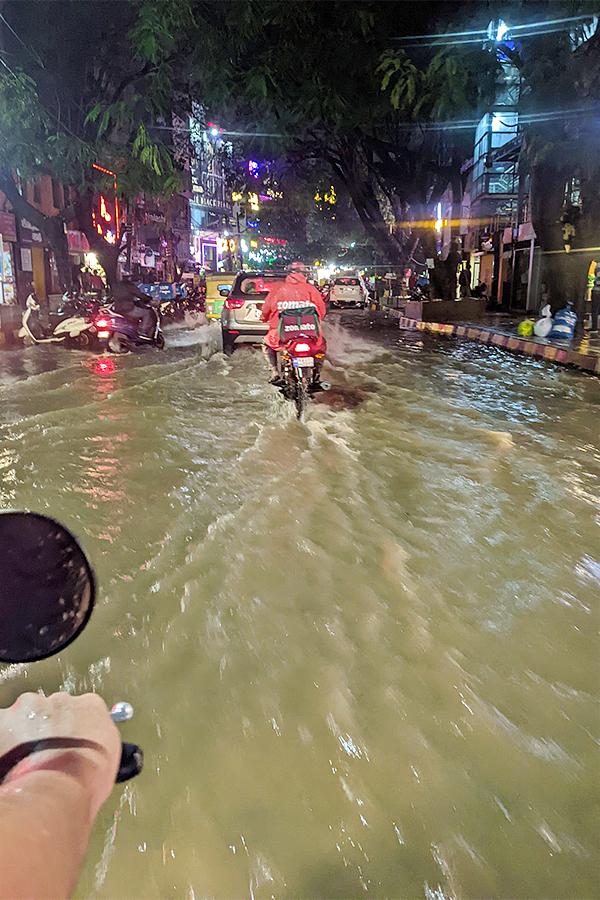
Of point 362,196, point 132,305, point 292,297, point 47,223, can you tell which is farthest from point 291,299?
point 362,196

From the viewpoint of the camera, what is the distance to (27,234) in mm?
29672

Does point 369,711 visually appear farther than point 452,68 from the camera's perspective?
No

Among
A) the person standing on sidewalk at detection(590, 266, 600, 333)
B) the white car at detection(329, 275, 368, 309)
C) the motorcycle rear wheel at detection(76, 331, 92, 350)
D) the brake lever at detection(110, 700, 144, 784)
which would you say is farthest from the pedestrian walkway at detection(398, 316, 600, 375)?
the white car at detection(329, 275, 368, 309)

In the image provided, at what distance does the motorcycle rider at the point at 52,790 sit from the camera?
1263mm

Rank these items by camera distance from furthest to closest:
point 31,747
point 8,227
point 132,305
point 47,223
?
1. point 8,227
2. point 47,223
3. point 132,305
4. point 31,747

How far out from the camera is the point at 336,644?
337cm

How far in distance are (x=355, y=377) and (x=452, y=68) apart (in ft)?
19.2

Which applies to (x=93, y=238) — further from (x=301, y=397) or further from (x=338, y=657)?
(x=338, y=657)

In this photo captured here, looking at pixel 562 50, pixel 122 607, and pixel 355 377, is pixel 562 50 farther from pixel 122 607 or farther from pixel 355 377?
pixel 122 607

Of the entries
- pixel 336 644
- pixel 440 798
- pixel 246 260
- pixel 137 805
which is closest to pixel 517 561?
pixel 336 644

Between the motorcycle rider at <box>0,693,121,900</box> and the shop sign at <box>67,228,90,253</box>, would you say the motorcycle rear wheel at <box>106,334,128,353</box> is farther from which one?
the shop sign at <box>67,228,90,253</box>

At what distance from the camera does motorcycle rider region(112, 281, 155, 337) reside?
51.0ft

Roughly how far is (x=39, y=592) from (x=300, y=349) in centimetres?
690

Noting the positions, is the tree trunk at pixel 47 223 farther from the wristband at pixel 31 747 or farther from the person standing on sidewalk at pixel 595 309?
the wristband at pixel 31 747
